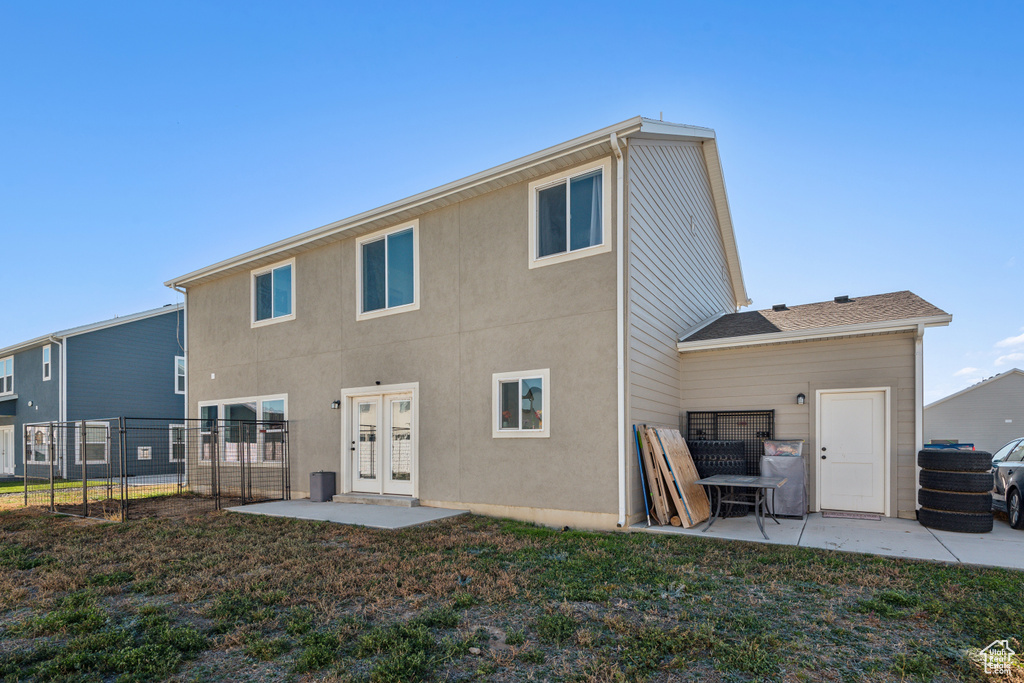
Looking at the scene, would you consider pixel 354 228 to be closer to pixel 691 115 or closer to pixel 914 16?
pixel 691 115

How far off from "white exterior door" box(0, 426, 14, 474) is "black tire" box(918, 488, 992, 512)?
95.8 ft

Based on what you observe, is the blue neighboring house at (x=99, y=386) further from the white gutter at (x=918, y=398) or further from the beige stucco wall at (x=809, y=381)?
the white gutter at (x=918, y=398)

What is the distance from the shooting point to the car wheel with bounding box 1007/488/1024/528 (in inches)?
274

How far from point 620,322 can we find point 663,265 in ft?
7.08

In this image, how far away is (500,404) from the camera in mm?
8227

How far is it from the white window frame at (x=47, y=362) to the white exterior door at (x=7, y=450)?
191 inches

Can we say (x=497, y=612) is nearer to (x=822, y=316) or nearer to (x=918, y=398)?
(x=918, y=398)

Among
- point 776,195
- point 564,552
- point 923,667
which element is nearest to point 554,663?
point 923,667

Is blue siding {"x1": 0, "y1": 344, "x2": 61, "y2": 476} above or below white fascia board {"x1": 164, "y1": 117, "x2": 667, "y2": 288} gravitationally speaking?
below

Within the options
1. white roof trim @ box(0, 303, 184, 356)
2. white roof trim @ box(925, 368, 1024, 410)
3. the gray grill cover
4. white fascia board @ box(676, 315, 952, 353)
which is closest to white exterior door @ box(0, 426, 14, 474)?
white roof trim @ box(0, 303, 184, 356)

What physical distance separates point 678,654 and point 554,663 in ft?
2.46

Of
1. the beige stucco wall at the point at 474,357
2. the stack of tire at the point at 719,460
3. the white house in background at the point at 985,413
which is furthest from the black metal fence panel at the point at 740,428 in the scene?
the white house in background at the point at 985,413

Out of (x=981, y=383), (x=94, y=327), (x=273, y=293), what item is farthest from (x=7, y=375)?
(x=981, y=383)

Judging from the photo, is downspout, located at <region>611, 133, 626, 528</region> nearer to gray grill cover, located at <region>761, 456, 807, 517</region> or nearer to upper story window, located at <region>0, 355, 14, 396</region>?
gray grill cover, located at <region>761, 456, 807, 517</region>
